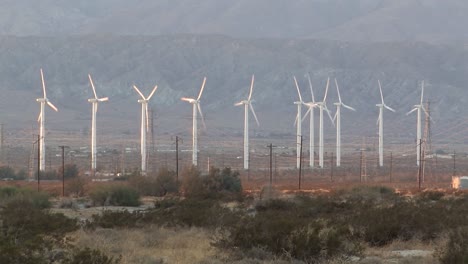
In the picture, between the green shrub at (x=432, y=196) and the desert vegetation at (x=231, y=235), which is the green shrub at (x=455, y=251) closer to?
the desert vegetation at (x=231, y=235)

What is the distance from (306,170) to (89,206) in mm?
73746

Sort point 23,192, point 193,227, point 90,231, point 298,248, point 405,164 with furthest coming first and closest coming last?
point 405,164, point 23,192, point 193,227, point 90,231, point 298,248

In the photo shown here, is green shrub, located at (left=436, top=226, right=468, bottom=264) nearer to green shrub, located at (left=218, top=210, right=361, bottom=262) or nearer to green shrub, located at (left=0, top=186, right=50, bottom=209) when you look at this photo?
green shrub, located at (left=218, top=210, right=361, bottom=262)

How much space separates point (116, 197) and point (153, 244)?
83.5 feet

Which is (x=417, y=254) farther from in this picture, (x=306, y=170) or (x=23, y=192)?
(x=306, y=170)

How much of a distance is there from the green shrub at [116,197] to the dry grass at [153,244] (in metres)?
20.0

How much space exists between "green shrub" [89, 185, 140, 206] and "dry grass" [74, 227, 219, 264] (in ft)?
65.5

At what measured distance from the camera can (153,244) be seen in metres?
30.7

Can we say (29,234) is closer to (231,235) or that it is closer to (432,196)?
(231,235)

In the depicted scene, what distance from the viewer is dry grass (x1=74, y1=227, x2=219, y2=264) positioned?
26641mm

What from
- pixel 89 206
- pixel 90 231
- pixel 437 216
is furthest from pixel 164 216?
pixel 89 206

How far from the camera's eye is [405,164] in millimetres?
156375

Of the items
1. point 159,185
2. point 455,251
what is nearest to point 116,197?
point 159,185

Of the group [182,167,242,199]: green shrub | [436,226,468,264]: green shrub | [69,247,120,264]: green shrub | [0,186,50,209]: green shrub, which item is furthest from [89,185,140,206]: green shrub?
[69,247,120,264]: green shrub
